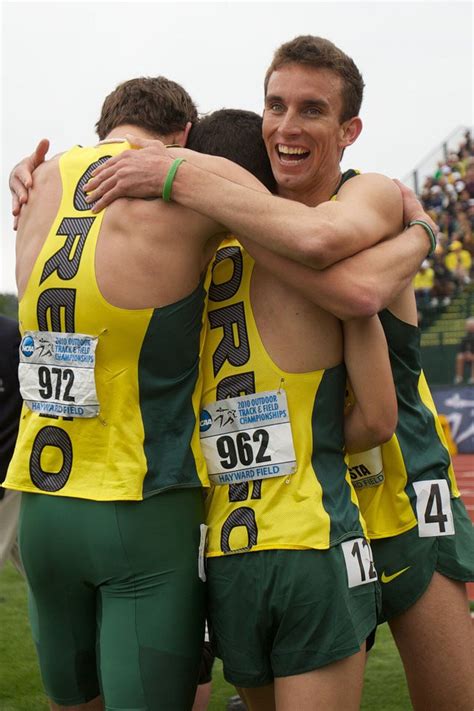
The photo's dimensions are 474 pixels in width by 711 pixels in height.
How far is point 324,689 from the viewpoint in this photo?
8.54 feet

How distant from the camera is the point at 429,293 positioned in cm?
2041

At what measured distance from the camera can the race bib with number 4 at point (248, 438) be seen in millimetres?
2734

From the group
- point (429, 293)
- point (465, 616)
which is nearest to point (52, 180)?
point (465, 616)

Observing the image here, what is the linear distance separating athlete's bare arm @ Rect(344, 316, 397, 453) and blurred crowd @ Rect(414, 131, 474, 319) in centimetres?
1707

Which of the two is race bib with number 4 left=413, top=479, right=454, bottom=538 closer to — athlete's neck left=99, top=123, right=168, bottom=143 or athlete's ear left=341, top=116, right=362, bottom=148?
athlete's ear left=341, top=116, right=362, bottom=148

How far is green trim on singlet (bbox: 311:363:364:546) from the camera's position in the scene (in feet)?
8.95

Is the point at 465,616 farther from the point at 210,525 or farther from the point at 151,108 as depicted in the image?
the point at 151,108

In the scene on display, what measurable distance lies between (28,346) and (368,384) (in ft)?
3.08

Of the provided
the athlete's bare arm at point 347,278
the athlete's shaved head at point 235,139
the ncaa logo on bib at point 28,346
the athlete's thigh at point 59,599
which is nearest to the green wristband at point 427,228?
the athlete's bare arm at point 347,278

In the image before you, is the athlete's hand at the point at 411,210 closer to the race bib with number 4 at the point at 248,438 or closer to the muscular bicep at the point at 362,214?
the muscular bicep at the point at 362,214

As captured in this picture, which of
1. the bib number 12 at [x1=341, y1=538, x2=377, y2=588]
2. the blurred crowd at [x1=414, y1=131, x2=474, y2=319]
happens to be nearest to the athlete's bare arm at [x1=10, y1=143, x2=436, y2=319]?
the bib number 12 at [x1=341, y1=538, x2=377, y2=588]

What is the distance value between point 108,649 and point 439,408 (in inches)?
587

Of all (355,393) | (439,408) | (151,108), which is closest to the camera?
(355,393)

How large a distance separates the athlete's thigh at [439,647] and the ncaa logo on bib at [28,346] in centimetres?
148
